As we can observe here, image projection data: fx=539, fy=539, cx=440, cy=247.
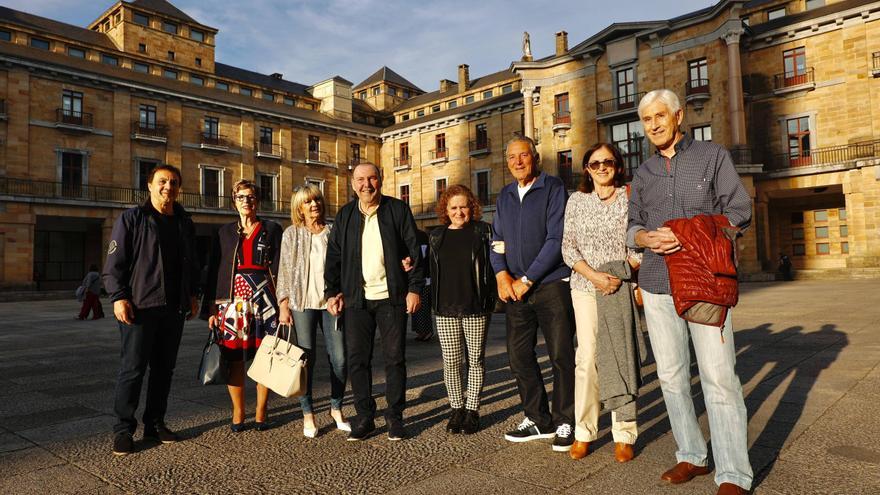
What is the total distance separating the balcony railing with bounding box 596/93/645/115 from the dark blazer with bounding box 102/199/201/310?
90.3 ft

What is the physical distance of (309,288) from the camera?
400 centimetres

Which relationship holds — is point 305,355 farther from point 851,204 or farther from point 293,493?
point 851,204

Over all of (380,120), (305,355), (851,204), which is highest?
(380,120)

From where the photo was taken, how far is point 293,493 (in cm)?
271

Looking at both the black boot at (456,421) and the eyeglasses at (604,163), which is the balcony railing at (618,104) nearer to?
the eyeglasses at (604,163)

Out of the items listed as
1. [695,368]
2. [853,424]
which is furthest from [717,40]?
[853,424]

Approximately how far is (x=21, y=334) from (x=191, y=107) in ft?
86.1

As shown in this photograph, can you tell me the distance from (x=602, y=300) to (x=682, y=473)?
0.98 metres

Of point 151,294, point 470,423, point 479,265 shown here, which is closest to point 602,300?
point 479,265

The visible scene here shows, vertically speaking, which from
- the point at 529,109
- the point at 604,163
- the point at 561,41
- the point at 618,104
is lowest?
the point at 604,163

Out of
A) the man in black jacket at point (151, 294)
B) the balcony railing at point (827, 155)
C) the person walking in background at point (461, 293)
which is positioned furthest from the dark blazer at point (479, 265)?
the balcony railing at point (827, 155)

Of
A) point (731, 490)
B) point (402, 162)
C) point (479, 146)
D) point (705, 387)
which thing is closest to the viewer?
point (731, 490)

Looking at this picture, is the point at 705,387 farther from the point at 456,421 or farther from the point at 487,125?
the point at 487,125

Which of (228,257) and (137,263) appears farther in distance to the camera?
(228,257)
